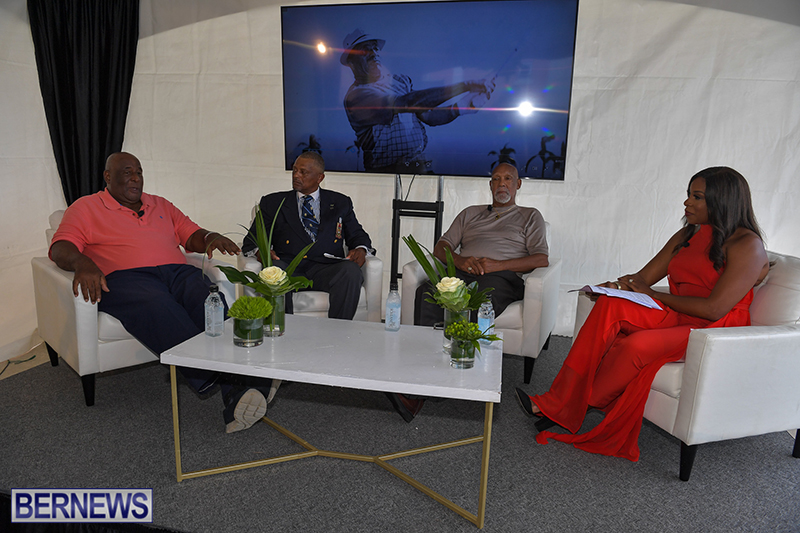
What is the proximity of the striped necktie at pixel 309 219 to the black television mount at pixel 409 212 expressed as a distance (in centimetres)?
71

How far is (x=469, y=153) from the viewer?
379 centimetres

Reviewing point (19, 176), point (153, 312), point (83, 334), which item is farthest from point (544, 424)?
point (19, 176)

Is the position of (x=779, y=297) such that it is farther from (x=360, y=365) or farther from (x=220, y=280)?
(x=220, y=280)

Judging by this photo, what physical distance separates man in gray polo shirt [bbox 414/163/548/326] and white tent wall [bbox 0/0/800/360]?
1.82 ft

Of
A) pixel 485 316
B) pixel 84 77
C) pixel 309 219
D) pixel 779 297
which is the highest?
pixel 84 77

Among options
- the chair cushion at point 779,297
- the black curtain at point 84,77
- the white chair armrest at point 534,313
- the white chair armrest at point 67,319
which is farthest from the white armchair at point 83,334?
the chair cushion at point 779,297

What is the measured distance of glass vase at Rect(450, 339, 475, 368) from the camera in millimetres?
1822

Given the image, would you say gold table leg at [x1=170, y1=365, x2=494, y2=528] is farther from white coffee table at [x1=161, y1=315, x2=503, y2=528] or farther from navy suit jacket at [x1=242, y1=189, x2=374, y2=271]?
navy suit jacket at [x1=242, y1=189, x2=374, y2=271]

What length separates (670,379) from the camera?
207cm

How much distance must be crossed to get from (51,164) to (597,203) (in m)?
3.75

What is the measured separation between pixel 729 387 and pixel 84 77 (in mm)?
4298

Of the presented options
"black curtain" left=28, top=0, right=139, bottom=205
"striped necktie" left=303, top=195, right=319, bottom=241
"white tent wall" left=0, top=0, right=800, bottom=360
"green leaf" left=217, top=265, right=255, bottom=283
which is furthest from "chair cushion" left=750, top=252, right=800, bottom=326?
"black curtain" left=28, top=0, right=139, bottom=205

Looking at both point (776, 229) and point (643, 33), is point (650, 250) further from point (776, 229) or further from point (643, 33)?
point (643, 33)

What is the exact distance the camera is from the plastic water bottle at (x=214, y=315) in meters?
2.08
